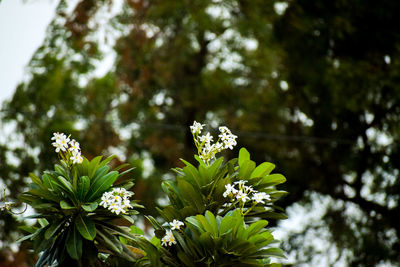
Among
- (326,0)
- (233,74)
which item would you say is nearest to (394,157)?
(326,0)

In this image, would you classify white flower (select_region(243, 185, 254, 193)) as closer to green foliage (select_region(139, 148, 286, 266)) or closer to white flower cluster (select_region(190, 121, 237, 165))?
green foliage (select_region(139, 148, 286, 266))

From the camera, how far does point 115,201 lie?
1800 millimetres

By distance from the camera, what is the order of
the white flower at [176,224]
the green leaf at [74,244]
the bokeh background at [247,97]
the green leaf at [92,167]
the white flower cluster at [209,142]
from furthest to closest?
the bokeh background at [247,97], the white flower cluster at [209,142], the green leaf at [92,167], the white flower at [176,224], the green leaf at [74,244]

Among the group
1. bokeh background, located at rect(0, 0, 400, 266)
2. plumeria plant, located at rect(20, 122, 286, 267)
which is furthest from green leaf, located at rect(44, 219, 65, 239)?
bokeh background, located at rect(0, 0, 400, 266)

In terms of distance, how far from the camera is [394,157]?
260 inches

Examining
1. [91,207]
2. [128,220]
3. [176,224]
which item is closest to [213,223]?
[176,224]

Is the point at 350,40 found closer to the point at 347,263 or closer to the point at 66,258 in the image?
the point at 347,263

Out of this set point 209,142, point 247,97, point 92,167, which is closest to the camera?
point 92,167

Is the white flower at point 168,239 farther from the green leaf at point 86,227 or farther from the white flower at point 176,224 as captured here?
the green leaf at point 86,227

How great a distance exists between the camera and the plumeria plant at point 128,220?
1.77 m

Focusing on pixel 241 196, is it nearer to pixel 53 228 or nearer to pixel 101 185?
pixel 101 185

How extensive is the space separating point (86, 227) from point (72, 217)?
102mm

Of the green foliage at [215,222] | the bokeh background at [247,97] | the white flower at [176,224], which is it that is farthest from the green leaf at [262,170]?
the bokeh background at [247,97]

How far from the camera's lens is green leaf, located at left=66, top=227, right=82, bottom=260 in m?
1.71
